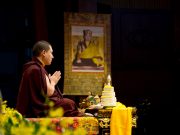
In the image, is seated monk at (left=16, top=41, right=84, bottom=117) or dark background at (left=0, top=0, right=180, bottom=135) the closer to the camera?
seated monk at (left=16, top=41, right=84, bottom=117)

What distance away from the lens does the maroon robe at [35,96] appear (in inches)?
156

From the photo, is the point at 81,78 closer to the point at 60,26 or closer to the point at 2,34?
the point at 60,26

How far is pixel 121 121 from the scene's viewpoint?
403 centimetres

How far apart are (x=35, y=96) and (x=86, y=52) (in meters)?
1.94

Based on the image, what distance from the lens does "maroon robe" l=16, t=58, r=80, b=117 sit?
3.96 metres

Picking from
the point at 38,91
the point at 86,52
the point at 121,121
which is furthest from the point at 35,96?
the point at 86,52

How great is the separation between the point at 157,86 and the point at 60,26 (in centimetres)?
188

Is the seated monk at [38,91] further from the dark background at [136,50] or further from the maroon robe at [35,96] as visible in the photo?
the dark background at [136,50]

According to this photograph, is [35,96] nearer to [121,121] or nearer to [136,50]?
[121,121]

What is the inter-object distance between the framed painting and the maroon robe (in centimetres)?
160

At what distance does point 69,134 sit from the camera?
1041 mm

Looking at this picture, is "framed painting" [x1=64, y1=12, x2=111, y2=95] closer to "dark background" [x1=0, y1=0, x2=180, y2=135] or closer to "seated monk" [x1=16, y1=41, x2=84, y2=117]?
"dark background" [x1=0, y1=0, x2=180, y2=135]

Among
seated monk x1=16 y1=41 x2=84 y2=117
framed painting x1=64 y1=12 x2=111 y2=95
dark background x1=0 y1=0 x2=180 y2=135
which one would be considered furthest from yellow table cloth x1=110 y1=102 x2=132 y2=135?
dark background x1=0 y1=0 x2=180 y2=135

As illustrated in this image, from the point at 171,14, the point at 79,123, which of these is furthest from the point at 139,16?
the point at 79,123
